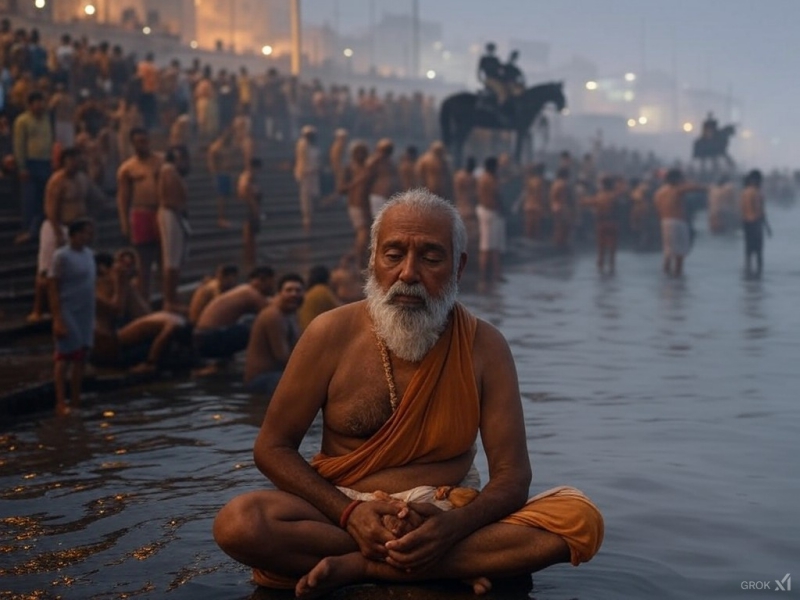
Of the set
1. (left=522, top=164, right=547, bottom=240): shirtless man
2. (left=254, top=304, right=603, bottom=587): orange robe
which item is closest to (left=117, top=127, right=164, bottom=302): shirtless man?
(left=254, top=304, right=603, bottom=587): orange robe

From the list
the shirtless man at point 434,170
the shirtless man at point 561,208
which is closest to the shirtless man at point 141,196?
the shirtless man at point 434,170

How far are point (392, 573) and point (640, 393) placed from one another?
5935 mm

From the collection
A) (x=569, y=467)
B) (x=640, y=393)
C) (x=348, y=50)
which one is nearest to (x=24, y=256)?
(x=640, y=393)

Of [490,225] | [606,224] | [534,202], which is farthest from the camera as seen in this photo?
[534,202]

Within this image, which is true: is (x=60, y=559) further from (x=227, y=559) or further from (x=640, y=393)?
(x=640, y=393)

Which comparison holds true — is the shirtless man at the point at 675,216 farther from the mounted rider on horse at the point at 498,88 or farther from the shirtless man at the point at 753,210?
the mounted rider on horse at the point at 498,88

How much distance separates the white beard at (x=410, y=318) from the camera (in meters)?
4.59

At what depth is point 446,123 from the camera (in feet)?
98.8

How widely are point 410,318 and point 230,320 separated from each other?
680 centimetres

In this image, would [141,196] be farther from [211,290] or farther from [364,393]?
[364,393]

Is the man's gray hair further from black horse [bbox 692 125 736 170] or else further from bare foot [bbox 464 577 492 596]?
black horse [bbox 692 125 736 170]

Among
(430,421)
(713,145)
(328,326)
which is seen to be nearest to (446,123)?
(713,145)

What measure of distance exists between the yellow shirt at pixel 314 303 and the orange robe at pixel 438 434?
6.45m

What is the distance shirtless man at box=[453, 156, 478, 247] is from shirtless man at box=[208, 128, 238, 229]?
3541 millimetres
